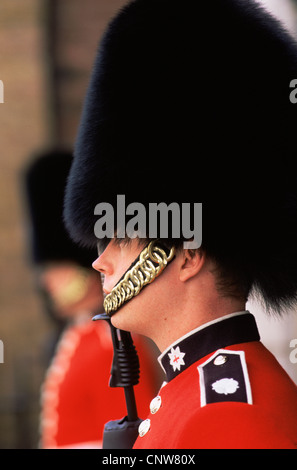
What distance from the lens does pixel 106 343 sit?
2.92m

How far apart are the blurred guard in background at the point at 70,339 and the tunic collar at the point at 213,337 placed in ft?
3.25

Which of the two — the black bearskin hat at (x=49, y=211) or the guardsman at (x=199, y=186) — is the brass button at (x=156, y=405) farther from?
the black bearskin hat at (x=49, y=211)

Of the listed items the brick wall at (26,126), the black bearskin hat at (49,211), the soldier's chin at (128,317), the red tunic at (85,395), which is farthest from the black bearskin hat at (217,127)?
the brick wall at (26,126)

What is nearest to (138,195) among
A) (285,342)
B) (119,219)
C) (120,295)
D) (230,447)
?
(119,219)

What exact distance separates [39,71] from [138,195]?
4210mm

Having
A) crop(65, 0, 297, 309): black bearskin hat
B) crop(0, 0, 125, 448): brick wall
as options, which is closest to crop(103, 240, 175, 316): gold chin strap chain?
crop(65, 0, 297, 309): black bearskin hat

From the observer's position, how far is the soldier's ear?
165cm

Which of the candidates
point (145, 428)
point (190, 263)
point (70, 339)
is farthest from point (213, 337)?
point (70, 339)

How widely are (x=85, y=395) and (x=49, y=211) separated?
1266 millimetres

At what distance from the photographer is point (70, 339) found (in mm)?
3072

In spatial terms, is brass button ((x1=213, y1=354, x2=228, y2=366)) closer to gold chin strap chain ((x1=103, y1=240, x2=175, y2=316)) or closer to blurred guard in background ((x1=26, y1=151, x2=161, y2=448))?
gold chin strap chain ((x1=103, y1=240, x2=175, y2=316))

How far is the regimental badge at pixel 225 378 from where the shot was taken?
4.81 feet

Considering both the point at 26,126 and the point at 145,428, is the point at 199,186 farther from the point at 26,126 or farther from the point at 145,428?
the point at 26,126

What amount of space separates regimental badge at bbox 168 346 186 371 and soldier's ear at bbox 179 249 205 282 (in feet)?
0.60
